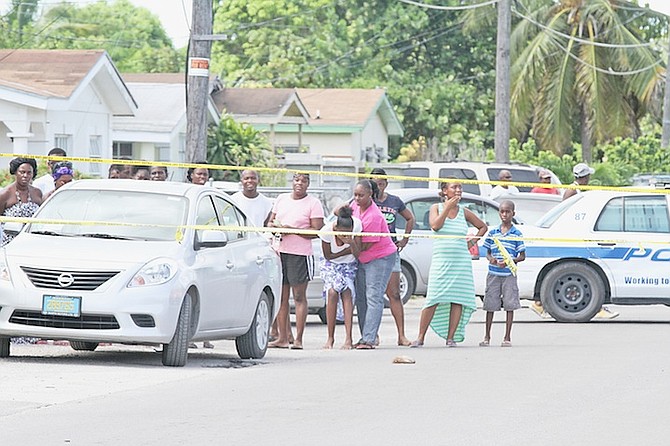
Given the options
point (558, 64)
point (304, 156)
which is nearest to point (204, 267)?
point (304, 156)

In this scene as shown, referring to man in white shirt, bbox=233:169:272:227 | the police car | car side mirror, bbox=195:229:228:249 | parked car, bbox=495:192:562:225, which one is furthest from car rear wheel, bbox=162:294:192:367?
parked car, bbox=495:192:562:225

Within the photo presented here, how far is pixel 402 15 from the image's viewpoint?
2224 inches

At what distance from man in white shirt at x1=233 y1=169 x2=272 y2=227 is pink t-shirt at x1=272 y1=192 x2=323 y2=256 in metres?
0.57

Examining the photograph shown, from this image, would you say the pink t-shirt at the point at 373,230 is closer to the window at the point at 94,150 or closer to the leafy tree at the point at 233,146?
the window at the point at 94,150

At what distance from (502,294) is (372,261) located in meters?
1.59

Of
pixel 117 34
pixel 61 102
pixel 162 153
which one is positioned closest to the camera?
pixel 61 102

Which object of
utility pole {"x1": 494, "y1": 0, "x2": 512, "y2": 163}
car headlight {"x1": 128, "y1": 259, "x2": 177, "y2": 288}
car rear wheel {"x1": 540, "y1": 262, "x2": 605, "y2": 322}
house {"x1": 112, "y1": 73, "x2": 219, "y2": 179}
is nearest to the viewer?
car headlight {"x1": 128, "y1": 259, "x2": 177, "y2": 288}

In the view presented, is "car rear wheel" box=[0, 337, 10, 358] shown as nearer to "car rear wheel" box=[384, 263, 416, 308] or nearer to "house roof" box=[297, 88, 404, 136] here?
"car rear wheel" box=[384, 263, 416, 308]

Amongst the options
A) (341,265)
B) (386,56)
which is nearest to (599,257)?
(341,265)

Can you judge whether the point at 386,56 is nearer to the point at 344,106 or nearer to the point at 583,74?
the point at 344,106

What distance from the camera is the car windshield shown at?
12.2 metres

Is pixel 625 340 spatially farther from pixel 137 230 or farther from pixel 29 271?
pixel 29 271

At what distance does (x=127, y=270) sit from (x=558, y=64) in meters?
36.0

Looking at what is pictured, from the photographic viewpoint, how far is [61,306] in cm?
1145
